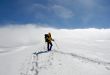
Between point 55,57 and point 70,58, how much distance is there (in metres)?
1.49

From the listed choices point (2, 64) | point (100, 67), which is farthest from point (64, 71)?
point (2, 64)

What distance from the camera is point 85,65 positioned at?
1647 centimetres

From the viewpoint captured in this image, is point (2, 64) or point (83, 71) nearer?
point (83, 71)

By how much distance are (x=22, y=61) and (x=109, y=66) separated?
7946 mm

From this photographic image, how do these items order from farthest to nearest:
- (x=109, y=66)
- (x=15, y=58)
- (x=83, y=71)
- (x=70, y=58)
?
(x=15, y=58), (x=70, y=58), (x=109, y=66), (x=83, y=71)

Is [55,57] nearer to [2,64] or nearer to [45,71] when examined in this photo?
[45,71]

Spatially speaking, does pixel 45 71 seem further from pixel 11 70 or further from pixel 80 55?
pixel 80 55

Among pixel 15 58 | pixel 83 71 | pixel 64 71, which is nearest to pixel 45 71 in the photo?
pixel 64 71

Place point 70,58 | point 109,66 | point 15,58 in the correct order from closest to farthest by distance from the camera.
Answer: point 109,66
point 70,58
point 15,58

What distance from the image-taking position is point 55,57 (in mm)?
18969

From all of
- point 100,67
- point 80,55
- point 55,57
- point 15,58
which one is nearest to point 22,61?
point 15,58

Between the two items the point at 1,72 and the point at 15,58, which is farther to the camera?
the point at 15,58

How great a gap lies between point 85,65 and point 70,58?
2.24 metres

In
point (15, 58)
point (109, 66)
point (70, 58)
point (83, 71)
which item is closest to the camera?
point (83, 71)
